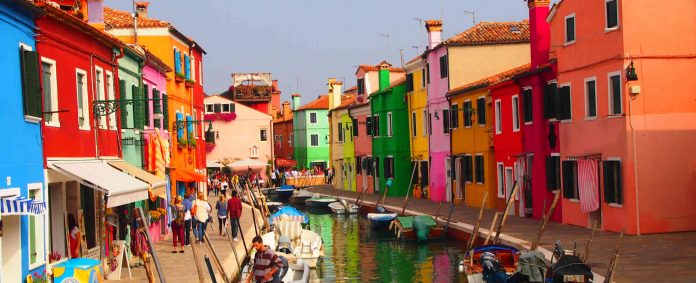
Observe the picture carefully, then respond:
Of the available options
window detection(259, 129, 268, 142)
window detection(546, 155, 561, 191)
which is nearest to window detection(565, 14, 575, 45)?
window detection(546, 155, 561, 191)

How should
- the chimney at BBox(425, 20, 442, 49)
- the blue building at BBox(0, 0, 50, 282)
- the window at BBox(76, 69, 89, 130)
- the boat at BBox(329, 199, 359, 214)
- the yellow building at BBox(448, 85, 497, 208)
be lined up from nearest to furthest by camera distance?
the blue building at BBox(0, 0, 50, 282), the window at BBox(76, 69, 89, 130), the yellow building at BBox(448, 85, 497, 208), the chimney at BBox(425, 20, 442, 49), the boat at BBox(329, 199, 359, 214)

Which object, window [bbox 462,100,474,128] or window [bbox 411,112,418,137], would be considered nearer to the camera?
window [bbox 462,100,474,128]

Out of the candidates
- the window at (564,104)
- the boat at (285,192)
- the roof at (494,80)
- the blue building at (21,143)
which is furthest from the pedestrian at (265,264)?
the boat at (285,192)

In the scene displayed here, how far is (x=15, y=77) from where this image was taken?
15922 millimetres

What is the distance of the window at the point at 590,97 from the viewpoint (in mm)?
28911

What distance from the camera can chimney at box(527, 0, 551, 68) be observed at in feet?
113

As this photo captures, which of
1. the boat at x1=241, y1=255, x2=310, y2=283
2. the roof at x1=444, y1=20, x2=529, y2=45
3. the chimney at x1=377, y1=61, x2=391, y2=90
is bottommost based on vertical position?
the boat at x1=241, y1=255, x2=310, y2=283

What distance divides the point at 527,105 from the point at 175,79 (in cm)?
1293

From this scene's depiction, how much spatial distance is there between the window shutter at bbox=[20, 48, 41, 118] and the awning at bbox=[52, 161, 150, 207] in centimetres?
164

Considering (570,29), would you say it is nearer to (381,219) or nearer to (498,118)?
(498,118)

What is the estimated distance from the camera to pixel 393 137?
56.5 metres

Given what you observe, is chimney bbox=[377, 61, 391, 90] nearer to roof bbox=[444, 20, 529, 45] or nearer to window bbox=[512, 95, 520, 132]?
roof bbox=[444, 20, 529, 45]

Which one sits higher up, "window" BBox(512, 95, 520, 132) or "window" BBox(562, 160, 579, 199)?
"window" BBox(512, 95, 520, 132)

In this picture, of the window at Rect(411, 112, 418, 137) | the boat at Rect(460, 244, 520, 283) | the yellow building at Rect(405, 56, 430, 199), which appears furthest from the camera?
the window at Rect(411, 112, 418, 137)
